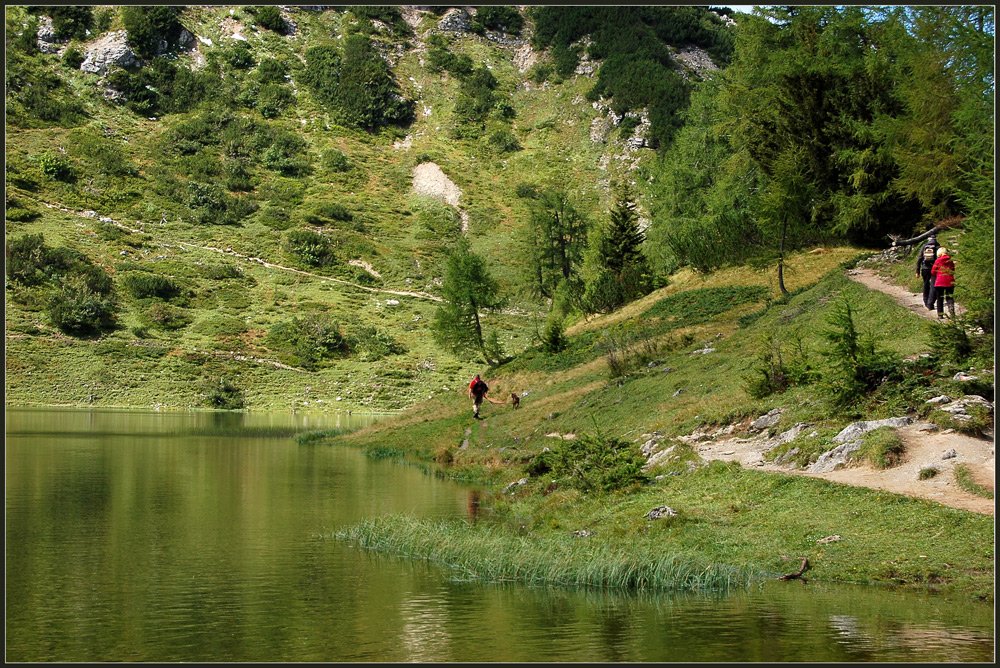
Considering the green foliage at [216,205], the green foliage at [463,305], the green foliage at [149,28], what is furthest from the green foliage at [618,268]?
the green foliage at [149,28]

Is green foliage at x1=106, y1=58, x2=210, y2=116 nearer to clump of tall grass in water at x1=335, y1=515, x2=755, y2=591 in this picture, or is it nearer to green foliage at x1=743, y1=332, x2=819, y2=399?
green foliage at x1=743, y1=332, x2=819, y2=399

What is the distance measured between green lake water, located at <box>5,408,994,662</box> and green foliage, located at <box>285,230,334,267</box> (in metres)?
84.2

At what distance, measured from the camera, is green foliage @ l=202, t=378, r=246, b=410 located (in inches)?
2859

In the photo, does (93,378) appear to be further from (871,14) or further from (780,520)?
(780,520)

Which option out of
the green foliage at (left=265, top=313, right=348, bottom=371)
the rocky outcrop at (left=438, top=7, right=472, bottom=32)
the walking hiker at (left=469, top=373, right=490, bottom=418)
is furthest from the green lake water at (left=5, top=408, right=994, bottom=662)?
the rocky outcrop at (left=438, top=7, right=472, bottom=32)

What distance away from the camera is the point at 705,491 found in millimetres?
20406

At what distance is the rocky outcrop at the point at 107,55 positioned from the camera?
141 metres

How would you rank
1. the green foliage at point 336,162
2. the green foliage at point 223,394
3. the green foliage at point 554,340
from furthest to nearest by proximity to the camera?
the green foliage at point 336,162 < the green foliage at point 223,394 < the green foliage at point 554,340

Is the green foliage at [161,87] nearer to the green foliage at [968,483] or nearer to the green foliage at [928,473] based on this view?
the green foliage at [928,473]

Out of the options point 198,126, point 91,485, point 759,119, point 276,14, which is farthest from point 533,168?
point 91,485

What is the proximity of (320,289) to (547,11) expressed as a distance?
376 feet

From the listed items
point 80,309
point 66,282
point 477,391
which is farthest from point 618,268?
point 66,282

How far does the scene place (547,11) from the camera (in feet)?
628

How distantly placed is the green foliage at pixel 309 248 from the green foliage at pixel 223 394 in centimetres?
3507
